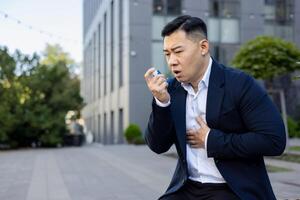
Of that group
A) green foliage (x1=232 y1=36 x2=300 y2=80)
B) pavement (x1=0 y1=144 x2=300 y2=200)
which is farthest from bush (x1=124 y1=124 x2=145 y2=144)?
green foliage (x1=232 y1=36 x2=300 y2=80)

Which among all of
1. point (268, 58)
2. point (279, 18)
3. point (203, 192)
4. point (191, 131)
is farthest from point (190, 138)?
point (279, 18)

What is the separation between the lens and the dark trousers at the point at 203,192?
95.5 inches

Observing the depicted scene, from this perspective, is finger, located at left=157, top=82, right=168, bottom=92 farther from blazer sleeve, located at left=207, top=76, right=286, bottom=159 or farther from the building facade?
the building facade

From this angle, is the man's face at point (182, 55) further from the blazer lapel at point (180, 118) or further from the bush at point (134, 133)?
the bush at point (134, 133)

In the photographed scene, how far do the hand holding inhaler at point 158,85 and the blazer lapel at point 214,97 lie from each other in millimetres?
201

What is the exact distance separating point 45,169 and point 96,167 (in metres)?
1.48

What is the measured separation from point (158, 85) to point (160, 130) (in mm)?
220

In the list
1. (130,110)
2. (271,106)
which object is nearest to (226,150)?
(271,106)

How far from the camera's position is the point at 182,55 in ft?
8.00

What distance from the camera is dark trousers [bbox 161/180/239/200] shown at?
243 centimetres

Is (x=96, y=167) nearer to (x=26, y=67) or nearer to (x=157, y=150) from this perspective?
(x=157, y=150)

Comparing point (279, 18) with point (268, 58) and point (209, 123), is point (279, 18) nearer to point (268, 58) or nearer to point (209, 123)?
point (268, 58)

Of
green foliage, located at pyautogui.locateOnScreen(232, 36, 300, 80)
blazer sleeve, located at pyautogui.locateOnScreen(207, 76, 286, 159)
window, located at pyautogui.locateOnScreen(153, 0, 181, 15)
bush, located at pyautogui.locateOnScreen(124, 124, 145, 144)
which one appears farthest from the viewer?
window, located at pyautogui.locateOnScreen(153, 0, 181, 15)

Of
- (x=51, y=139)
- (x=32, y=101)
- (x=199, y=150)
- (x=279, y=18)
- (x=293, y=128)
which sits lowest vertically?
(x=51, y=139)
